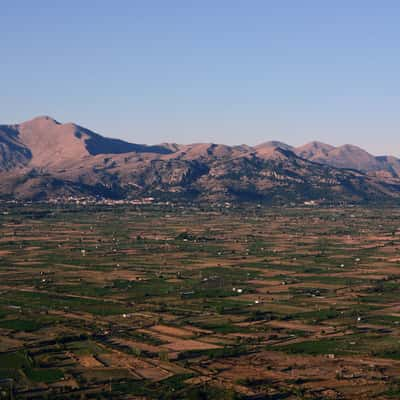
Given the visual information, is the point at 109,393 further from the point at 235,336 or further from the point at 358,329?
the point at 358,329

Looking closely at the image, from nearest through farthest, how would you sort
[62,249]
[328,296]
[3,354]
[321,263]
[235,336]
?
1. [3,354]
2. [235,336]
3. [328,296]
4. [321,263]
5. [62,249]

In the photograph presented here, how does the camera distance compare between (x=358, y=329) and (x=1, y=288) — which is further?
(x=1, y=288)

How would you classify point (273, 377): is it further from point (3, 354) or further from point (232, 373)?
point (3, 354)

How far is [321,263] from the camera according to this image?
160375mm

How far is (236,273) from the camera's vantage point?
145 metres

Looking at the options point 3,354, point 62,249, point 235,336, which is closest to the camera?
point 3,354

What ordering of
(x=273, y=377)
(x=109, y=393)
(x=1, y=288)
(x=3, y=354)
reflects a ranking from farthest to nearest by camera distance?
(x=1, y=288) → (x=3, y=354) → (x=273, y=377) → (x=109, y=393)

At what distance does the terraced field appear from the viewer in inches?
2763

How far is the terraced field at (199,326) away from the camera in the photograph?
7019 cm

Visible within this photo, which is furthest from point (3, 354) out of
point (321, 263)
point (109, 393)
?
point (321, 263)

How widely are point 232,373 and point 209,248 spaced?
371 feet

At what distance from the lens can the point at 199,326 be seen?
96062mm

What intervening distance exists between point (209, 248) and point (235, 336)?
317ft

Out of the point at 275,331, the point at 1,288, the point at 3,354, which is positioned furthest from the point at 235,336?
the point at 1,288
